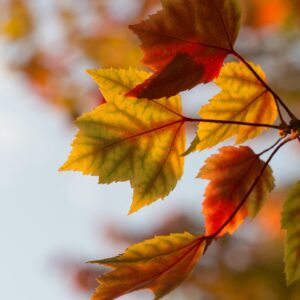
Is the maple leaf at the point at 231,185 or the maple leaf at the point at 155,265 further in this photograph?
the maple leaf at the point at 231,185

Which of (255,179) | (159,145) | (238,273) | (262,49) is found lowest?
(255,179)

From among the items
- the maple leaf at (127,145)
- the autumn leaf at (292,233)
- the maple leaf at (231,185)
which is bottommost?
the autumn leaf at (292,233)

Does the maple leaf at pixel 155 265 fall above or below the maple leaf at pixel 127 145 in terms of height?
below

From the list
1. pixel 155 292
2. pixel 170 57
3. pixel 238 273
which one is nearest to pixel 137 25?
pixel 170 57

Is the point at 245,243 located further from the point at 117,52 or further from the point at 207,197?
the point at 207,197

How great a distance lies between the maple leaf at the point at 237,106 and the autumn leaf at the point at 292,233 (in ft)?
0.53

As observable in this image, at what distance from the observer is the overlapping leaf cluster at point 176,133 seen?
2.98 feet

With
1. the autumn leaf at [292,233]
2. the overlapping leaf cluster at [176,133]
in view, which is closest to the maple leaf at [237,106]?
the overlapping leaf cluster at [176,133]

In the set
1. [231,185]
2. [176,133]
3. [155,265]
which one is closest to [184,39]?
[176,133]

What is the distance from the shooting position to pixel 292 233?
942 millimetres

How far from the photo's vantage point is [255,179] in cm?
102

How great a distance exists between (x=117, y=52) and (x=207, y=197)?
14.3 ft

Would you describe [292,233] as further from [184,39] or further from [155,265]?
[184,39]

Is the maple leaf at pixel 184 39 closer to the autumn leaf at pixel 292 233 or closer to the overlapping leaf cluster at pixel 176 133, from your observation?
the overlapping leaf cluster at pixel 176 133
